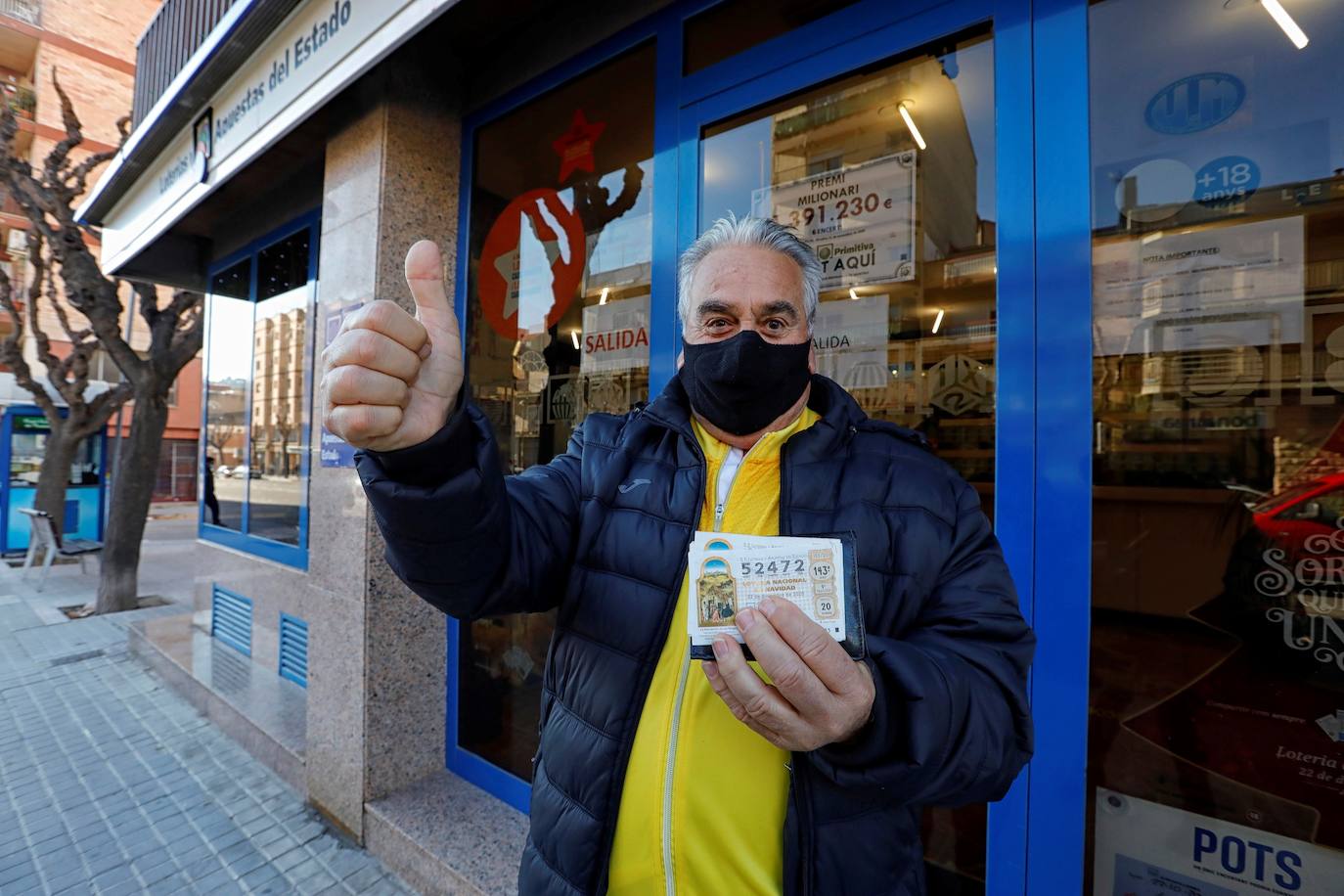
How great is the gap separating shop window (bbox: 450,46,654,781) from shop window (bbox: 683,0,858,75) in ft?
0.82

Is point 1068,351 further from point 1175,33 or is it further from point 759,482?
point 759,482

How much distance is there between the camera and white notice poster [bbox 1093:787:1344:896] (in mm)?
1575

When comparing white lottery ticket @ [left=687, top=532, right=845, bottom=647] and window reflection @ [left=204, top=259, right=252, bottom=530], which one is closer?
white lottery ticket @ [left=687, top=532, right=845, bottom=647]

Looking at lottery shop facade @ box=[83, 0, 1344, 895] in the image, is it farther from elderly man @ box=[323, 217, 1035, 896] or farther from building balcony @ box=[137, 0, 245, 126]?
building balcony @ box=[137, 0, 245, 126]

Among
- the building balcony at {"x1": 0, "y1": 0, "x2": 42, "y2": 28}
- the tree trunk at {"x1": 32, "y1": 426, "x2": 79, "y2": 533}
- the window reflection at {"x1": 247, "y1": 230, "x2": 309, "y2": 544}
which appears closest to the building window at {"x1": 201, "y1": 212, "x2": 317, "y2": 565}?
the window reflection at {"x1": 247, "y1": 230, "x2": 309, "y2": 544}

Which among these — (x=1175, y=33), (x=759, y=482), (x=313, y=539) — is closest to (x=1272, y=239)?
(x=1175, y=33)

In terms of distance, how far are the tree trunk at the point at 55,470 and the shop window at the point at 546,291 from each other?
1062 centimetres

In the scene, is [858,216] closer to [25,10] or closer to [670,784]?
[670,784]

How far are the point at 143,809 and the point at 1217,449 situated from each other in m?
5.09

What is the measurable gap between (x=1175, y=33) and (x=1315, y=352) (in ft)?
3.09

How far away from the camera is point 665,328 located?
8.80 ft

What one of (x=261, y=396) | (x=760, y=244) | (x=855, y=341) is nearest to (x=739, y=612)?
(x=760, y=244)

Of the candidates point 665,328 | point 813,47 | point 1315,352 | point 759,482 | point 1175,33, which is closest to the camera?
point 759,482

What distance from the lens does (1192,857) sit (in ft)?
5.65
